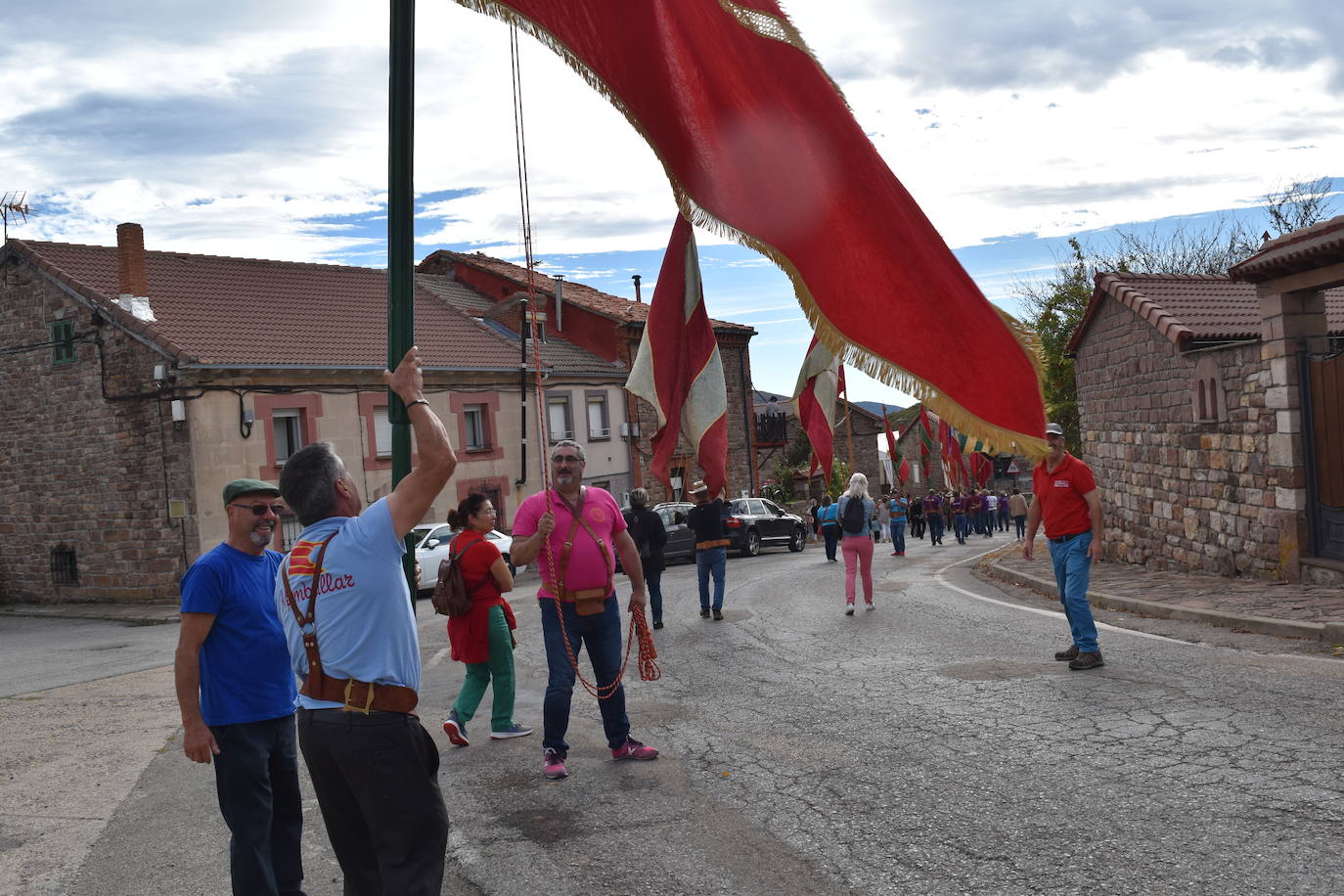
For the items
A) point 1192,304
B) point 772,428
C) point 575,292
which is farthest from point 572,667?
point 772,428

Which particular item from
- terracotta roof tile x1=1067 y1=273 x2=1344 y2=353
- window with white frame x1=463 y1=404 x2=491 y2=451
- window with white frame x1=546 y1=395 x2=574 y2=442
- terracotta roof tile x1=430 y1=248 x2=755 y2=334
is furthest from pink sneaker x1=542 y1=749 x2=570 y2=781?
terracotta roof tile x1=430 y1=248 x2=755 y2=334

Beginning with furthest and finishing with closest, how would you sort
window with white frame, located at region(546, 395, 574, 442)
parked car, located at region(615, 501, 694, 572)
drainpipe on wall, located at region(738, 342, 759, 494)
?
drainpipe on wall, located at region(738, 342, 759, 494)
window with white frame, located at region(546, 395, 574, 442)
parked car, located at region(615, 501, 694, 572)

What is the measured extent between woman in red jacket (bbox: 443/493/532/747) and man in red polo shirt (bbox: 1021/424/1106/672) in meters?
4.07

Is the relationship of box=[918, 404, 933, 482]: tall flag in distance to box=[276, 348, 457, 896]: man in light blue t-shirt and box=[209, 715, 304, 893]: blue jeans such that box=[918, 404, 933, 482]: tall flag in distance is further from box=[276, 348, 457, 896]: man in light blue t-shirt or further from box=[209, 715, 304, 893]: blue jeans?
box=[276, 348, 457, 896]: man in light blue t-shirt

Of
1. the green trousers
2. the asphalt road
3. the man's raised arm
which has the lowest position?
the asphalt road

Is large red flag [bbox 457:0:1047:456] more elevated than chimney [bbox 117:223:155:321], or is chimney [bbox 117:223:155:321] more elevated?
chimney [bbox 117:223:155:321]

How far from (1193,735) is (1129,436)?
12153 millimetres

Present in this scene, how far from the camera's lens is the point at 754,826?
5.07 m

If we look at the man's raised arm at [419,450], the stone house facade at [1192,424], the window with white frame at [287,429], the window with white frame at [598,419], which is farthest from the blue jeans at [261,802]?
the window with white frame at [598,419]

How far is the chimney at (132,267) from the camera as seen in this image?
25344 millimetres

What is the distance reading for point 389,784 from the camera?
3318 mm

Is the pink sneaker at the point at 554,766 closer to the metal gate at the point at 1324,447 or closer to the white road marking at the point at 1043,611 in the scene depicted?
the white road marking at the point at 1043,611

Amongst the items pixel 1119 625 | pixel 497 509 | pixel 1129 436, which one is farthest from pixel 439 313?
pixel 1119 625

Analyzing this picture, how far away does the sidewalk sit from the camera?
31.0ft
